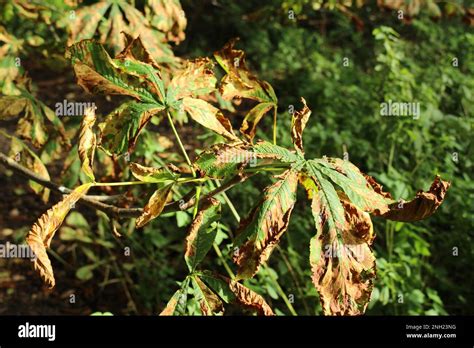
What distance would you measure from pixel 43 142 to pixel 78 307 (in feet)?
4.46

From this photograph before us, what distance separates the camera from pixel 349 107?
478cm

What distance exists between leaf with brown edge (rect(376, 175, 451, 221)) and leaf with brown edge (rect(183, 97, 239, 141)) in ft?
1.53

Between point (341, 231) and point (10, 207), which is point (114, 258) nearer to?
point (10, 207)

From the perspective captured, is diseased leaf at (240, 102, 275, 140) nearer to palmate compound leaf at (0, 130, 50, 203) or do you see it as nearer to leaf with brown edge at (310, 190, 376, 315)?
leaf with brown edge at (310, 190, 376, 315)

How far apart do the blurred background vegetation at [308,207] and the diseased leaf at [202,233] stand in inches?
16.8

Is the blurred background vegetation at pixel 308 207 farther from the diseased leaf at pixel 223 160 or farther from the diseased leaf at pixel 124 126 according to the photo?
the diseased leaf at pixel 223 160

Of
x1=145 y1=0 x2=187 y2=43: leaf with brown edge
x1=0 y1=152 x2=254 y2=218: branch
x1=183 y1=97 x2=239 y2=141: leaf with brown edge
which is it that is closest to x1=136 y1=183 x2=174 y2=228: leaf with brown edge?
x1=0 y1=152 x2=254 y2=218: branch

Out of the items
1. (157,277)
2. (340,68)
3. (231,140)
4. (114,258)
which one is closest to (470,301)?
(157,277)

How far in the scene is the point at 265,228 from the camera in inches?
60.1

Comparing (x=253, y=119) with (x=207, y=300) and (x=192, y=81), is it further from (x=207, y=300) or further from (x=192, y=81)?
(x=207, y=300)

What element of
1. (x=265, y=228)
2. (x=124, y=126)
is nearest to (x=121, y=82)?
(x=124, y=126)

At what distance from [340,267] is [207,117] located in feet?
1.81

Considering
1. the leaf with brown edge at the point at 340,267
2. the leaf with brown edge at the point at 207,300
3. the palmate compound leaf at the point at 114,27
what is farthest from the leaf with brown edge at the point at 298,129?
the palmate compound leaf at the point at 114,27

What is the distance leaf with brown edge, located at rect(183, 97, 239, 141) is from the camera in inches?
69.5
